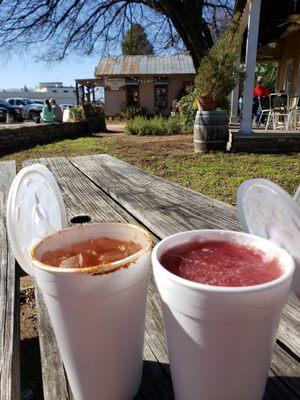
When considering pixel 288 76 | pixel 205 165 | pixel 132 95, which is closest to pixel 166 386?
pixel 205 165

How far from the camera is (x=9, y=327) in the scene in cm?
107

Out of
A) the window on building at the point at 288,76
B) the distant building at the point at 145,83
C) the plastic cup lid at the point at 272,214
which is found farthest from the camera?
the distant building at the point at 145,83

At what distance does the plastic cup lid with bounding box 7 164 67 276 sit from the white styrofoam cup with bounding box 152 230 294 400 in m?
0.44

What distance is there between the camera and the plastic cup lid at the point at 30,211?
92cm

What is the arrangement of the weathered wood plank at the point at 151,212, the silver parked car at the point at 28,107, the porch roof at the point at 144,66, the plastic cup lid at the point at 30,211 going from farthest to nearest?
the silver parked car at the point at 28,107
the porch roof at the point at 144,66
the plastic cup lid at the point at 30,211
the weathered wood plank at the point at 151,212

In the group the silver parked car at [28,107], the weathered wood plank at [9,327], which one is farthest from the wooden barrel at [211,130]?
the silver parked car at [28,107]

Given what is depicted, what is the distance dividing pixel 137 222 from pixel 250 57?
775cm

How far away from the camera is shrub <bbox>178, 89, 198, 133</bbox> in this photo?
1244 cm

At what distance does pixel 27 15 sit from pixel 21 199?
1707cm

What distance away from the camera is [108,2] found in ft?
51.6

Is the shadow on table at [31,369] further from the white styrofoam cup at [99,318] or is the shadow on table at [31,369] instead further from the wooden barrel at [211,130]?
the wooden barrel at [211,130]

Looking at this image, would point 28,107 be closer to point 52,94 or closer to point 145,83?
point 145,83

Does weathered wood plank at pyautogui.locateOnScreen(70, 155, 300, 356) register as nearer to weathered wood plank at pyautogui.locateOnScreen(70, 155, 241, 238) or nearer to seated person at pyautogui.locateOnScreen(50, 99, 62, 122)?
weathered wood plank at pyautogui.locateOnScreen(70, 155, 241, 238)

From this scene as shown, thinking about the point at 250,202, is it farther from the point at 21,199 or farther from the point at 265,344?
the point at 21,199
